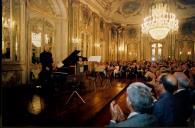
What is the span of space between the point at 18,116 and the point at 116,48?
369cm

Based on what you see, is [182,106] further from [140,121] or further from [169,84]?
[140,121]

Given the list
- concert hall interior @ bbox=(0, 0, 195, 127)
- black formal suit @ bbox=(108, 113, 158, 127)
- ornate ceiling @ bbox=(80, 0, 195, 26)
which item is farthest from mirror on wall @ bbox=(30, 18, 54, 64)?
black formal suit @ bbox=(108, 113, 158, 127)

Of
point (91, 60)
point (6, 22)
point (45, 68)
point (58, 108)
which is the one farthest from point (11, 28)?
point (58, 108)

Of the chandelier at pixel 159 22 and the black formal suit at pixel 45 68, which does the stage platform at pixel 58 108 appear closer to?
the black formal suit at pixel 45 68

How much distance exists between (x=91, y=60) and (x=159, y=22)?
3.04m

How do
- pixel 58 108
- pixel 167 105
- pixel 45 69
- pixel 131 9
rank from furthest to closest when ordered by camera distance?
pixel 131 9 → pixel 45 69 → pixel 58 108 → pixel 167 105

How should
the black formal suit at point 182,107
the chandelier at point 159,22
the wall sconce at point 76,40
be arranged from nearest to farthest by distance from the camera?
the black formal suit at point 182,107
the chandelier at point 159,22
the wall sconce at point 76,40

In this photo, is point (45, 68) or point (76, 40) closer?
point (45, 68)

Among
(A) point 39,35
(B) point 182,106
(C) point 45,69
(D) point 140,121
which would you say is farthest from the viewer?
(A) point 39,35

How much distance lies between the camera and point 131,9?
6.28 metres

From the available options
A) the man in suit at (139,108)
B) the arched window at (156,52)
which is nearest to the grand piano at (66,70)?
the arched window at (156,52)

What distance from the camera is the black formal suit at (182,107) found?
2593 millimetres

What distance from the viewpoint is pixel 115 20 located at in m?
6.76

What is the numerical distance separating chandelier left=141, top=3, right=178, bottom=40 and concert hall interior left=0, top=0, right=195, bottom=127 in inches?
1.4
